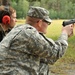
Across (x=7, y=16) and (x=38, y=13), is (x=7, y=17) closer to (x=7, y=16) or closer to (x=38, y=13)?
(x=7, y=16)

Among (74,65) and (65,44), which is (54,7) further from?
(65,44)

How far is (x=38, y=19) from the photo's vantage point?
9.53 feet

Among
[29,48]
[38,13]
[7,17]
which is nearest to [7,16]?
[7,17]

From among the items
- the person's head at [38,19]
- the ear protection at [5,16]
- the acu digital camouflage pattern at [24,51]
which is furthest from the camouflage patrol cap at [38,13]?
the ear protection at [5,16]

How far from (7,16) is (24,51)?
1.06m

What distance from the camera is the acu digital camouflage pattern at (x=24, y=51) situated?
111 inches

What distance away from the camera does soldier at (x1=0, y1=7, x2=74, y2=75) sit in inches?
A: 111

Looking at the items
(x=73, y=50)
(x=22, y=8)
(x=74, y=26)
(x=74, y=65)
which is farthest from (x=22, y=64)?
(x=22, y=8)

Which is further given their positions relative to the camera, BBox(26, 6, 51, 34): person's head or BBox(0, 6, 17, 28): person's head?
BBox(0, 6, 17, 28): person's head

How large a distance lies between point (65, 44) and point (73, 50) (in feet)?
34.9

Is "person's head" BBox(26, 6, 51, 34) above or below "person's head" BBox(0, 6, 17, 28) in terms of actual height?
above

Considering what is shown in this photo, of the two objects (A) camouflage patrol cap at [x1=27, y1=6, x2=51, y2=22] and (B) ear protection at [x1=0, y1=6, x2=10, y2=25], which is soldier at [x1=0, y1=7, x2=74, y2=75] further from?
(B) ear protection at [x1=0, y1=6, x2=10, y2=25]

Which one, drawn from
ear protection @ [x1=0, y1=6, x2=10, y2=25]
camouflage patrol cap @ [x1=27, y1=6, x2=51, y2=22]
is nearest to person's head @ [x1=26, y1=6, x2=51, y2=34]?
camouflage patrol cap @ [x1=27, y1=6, x2=51, y2=22]

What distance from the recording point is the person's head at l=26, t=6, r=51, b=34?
2895mm
